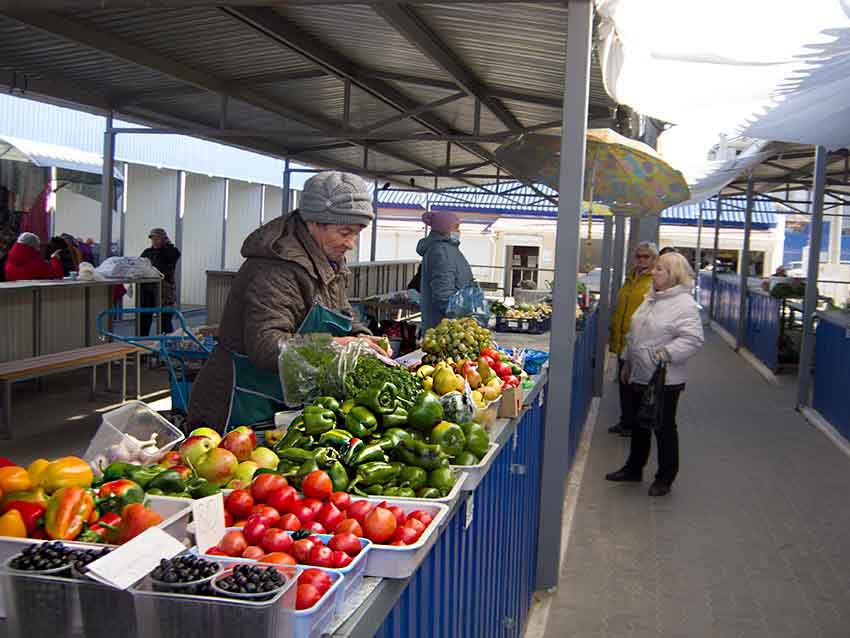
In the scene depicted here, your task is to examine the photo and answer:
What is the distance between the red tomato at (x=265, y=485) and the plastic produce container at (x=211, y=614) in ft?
1.99

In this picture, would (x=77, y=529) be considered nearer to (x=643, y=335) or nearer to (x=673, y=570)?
(x=673, y=570)

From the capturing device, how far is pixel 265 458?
2.39 meters

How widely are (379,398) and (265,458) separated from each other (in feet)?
1.58

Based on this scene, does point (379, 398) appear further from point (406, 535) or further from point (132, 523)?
point (132, 523)

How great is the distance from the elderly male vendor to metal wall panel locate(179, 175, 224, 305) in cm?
1715

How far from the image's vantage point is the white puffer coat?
632cm

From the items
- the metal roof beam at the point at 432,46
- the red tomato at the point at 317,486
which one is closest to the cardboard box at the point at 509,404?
the red tomato at the point at 317,486

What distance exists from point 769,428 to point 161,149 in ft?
42.5

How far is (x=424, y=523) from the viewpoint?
2053 mm

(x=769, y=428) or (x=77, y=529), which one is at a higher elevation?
(x=77, y=529)

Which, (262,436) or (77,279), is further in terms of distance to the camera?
(77,279)

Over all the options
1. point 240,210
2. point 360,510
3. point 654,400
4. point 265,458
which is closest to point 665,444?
point 654,400

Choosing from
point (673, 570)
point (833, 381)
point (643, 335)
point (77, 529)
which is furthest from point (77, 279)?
point (77, 529)

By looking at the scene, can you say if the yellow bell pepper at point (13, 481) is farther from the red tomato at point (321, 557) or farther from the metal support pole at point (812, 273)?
the metal support pole at point (812, 273)
